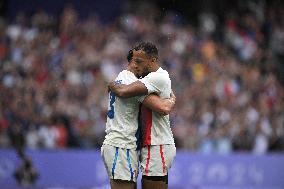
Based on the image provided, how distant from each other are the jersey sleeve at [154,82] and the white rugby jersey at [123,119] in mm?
171

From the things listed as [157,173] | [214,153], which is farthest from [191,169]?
[157,173]

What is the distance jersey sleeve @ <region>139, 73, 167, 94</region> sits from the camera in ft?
26.2

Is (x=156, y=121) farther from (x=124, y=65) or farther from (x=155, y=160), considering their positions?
(x=124, y=65)

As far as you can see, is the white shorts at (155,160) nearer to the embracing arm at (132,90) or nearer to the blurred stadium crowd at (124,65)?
the embracing arm at (132,90)

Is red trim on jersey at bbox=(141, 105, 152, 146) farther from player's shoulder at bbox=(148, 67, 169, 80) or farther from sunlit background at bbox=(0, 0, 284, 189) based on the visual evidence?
sunlit background at bbox=(0, 0, 284, 189)

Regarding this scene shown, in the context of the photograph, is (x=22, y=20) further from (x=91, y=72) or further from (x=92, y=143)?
(x=92, y=143)

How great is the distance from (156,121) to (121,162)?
58 centimetres

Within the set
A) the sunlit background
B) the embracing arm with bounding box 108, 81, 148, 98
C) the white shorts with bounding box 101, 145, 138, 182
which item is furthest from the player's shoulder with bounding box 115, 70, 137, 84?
the sunlit background

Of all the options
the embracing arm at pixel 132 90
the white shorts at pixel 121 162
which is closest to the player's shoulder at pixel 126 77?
the embracing arm at pixel 132 90

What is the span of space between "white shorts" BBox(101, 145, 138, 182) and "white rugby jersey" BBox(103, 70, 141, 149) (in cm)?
6

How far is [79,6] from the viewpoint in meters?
19.3

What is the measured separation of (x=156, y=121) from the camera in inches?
320

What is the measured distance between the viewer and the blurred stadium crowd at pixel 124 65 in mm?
14758

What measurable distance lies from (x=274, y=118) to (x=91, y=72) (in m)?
4.70
